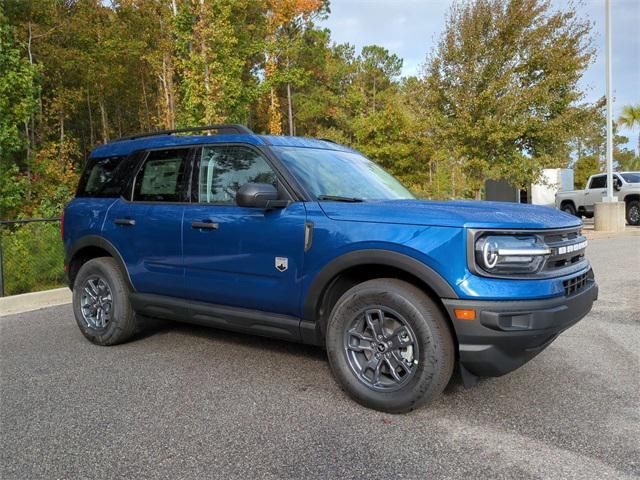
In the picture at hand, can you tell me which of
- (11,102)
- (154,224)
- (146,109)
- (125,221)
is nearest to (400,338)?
(154,224)

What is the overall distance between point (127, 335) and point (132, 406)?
157 centimetres

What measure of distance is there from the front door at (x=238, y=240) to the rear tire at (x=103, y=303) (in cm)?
95

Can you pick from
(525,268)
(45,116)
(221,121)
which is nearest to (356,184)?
(525,268)

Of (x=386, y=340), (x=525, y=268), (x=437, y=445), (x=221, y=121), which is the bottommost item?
(x=437, y=445)

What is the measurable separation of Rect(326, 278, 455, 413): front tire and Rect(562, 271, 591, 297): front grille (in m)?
0.78

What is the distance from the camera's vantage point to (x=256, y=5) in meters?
26.8

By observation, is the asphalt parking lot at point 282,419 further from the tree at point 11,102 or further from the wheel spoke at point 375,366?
the tree at point 11,102

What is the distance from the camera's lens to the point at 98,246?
5012 mm

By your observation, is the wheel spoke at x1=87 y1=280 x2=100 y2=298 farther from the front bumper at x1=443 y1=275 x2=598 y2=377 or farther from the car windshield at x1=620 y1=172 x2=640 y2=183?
→ the car windshield at x1=620 y1=172 x2=640 y2=183

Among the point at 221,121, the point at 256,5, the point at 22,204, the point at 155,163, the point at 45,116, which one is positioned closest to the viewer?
the point at 155,163

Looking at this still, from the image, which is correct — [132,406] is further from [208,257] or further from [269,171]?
[269,171]

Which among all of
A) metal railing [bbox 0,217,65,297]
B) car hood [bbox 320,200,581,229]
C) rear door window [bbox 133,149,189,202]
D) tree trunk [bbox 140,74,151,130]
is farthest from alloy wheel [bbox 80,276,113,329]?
Answer: tree trunk [bbox 140,74,151,130]

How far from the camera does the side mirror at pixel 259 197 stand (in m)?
3.63

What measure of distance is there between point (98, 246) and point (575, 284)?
4.06m
